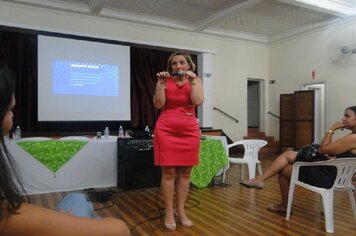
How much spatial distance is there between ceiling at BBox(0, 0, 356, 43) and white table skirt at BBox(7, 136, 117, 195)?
3.01m

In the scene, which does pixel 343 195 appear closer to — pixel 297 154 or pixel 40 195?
pixel 297 154

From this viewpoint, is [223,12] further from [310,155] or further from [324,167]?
[324,167]

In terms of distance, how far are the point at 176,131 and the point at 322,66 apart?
224 inches

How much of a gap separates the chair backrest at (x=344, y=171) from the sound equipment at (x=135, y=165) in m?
2.03

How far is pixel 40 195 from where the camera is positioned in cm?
318

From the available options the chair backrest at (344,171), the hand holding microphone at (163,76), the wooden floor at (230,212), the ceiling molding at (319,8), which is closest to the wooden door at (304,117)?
the ceiling molding at (319,8)

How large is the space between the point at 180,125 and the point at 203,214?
3.05 ft

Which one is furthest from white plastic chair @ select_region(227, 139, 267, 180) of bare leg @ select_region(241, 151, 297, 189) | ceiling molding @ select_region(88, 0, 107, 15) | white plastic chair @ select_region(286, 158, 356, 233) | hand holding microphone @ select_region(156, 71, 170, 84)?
ceiling molding @ select_region(88, 0, 107, 15)

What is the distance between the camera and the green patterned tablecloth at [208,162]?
355 cm

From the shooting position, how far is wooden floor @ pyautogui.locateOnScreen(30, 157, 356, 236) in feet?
7.31

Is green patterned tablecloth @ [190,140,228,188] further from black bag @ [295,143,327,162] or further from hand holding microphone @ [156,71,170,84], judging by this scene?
hand holding microphone @ [156,71,170,84]

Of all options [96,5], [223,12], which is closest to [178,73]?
[96,5]

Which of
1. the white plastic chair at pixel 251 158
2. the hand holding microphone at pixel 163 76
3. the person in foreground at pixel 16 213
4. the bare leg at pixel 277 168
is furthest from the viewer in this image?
the white plastic chair at pixel 251 158

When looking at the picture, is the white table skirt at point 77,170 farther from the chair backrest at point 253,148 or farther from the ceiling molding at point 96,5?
the ceiling molding at point 96,5
